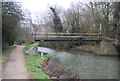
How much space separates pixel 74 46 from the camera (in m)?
36.7

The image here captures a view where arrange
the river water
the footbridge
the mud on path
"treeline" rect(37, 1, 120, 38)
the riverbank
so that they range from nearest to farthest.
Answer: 1. the mud on path
2. the riverbank
3. the river water
4. "treeline" rect(37, 1, 120, 38)
5. the footbridge

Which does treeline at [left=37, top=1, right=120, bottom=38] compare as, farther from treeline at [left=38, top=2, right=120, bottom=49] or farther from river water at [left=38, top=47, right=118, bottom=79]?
river water at [left=38, top=47, right=118, bottom=79]

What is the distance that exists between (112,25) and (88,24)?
371 inches

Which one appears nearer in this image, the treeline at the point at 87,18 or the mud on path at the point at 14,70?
the mud on path at the point at 14,70

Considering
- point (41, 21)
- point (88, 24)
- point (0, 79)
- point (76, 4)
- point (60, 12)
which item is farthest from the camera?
point (41, 21)

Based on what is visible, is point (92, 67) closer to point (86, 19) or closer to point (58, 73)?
point (58, 73)

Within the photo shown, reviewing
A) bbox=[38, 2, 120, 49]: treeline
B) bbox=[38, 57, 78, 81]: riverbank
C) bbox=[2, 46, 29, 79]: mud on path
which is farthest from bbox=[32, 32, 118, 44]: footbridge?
bbox=[2, 46, 29, 79]: mud on path

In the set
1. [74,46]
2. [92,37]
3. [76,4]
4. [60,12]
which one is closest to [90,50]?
[92,37]

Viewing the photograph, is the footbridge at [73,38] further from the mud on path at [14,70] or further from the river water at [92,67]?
the mud on path at [14,70]

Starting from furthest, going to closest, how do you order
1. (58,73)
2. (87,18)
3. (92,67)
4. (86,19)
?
(86,19), (87,18), (92,67), (58,73)

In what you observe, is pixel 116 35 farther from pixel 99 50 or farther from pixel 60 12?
pixel 60 12

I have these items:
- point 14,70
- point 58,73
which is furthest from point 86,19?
point 14,70

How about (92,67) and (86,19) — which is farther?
(86,19)

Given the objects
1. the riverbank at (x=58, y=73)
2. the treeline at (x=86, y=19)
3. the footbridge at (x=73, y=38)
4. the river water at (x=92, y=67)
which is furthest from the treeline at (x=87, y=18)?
the riverbank at (x=58, y=73)
